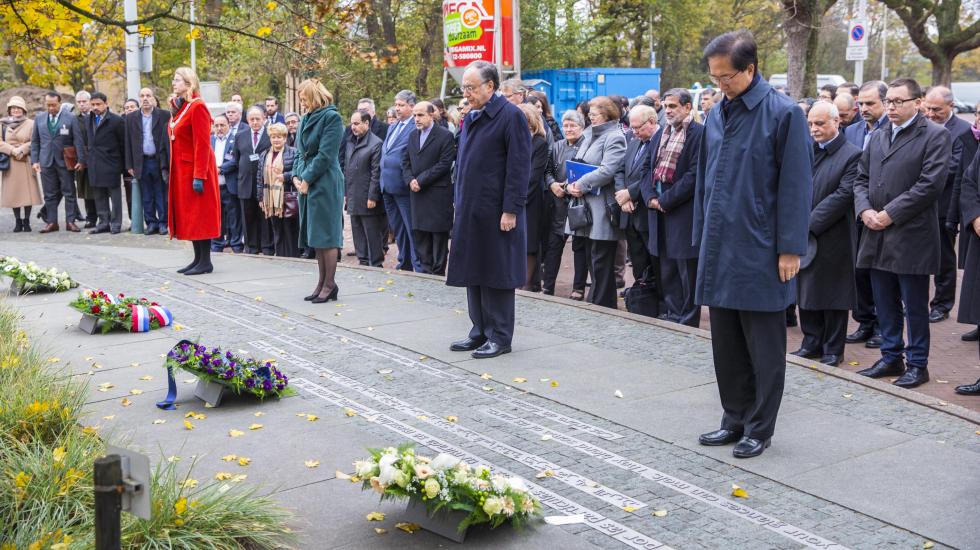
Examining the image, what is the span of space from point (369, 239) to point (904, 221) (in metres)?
7.45

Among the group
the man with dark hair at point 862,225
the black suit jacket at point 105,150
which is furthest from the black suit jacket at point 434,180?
the black suit jacket at point 105,150

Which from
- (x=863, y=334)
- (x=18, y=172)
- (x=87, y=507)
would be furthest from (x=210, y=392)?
(x=18, y=172)

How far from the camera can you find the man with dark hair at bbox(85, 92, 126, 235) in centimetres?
1650

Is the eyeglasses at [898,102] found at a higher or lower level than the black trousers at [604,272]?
higher

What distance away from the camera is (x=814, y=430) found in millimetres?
6273

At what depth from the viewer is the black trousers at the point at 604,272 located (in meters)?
10.6

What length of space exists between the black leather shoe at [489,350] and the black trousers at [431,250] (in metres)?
4.49

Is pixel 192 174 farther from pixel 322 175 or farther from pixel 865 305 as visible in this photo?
pixel 865 305

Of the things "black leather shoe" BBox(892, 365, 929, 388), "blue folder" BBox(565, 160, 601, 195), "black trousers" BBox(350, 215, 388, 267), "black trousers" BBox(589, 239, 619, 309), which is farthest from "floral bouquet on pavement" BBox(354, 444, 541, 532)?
"black trousers" BBox(350, 215, 388, 267)

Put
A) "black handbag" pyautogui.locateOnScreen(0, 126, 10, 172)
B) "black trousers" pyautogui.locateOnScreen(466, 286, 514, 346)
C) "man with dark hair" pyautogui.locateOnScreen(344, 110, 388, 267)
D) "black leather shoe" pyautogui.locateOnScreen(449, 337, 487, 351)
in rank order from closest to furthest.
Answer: "black trousers" pyautogui.locateOnScreen(466, 286, 514, 346)
"black leather shoe" pyautogui.locateOnScreen(449, 337, 487, 351)
"man with dark hair" pyautogui.locateOnScreen(344, 110, 388, 267)
"black handbag" pyautogui.locateOnScreen(0, 126, 10, 172)

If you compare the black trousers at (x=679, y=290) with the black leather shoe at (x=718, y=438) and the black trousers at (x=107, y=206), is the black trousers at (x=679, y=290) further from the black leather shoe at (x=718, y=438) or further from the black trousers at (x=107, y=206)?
the black trousers at (x=107, y=206)

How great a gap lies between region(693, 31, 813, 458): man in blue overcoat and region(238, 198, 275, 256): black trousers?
9.78 meters

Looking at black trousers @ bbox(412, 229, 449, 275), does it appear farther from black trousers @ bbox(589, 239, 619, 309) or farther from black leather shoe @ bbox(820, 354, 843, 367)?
black leather shoe @ bbox(820, 354, 843, 367)

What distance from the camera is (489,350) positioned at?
26.6ft
